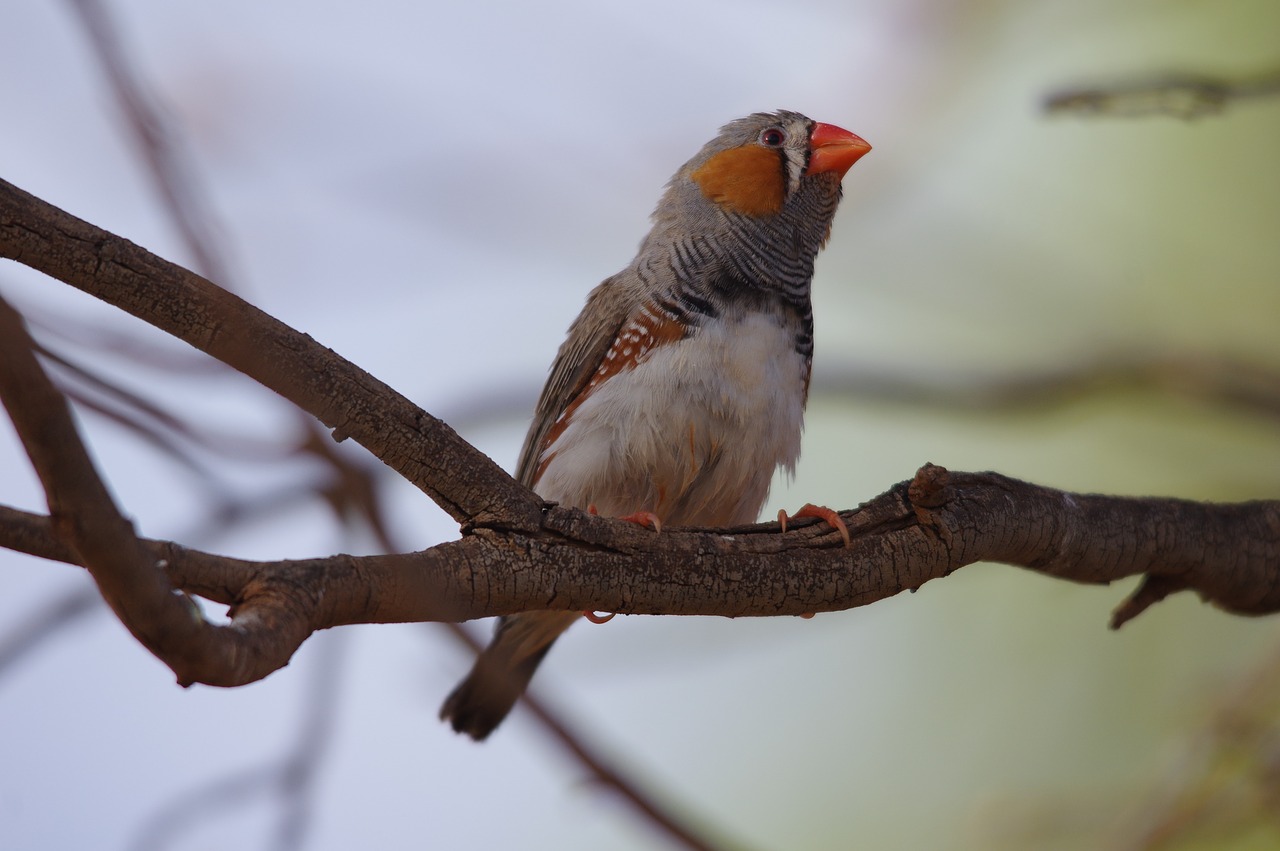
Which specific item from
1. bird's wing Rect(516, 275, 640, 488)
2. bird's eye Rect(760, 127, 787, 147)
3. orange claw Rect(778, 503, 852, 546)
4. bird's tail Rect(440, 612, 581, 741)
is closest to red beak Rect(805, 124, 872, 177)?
bird's eye Rect(760, 127, 787, 147)

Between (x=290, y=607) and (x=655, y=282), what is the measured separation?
7.37ft

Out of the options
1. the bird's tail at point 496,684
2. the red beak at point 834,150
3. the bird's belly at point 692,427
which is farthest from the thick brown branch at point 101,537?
the red beak at point 834,150

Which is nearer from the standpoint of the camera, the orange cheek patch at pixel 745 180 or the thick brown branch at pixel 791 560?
the thick brown branch at pixel 791 560

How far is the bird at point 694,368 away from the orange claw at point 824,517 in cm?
43

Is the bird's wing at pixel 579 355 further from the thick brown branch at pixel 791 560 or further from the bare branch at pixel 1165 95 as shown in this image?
the bare branch at pixel 1165 95

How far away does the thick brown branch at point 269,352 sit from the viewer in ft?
7.44

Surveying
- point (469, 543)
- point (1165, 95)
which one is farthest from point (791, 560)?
point (1165, 95)

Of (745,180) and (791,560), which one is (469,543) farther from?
(745,180)

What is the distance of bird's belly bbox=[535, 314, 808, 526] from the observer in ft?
12.6

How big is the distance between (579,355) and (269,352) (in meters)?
1.89

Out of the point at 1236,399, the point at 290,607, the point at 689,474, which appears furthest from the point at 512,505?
the point at 1236,399

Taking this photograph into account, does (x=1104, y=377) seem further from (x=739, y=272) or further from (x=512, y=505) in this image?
(x=512, y=505)

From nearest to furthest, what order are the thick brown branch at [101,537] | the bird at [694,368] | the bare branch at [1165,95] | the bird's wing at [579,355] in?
1. the thick brown branch at [101,537]
2. the bare branch at [1165,95]
3. the bird at [694,368]
4. the bird's wing at [579,355]

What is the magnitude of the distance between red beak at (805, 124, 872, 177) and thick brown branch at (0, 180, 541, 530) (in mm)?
2202
